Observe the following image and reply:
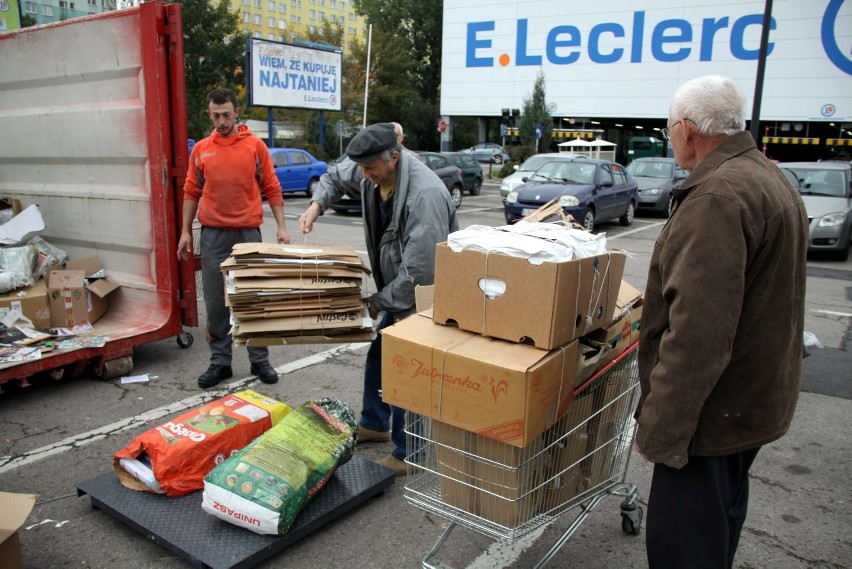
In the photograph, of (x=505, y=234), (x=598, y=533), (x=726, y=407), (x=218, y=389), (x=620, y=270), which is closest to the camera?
(x=726, y=407)

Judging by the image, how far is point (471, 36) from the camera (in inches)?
1599

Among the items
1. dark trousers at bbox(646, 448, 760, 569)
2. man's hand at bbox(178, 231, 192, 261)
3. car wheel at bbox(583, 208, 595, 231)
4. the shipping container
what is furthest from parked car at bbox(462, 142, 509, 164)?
dark trousers at bbox(646, 448, 760, 569)

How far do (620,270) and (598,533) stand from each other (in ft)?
4.64

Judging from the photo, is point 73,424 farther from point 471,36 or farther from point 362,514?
point 471,36

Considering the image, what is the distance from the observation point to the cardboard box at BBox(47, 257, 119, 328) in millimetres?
5363

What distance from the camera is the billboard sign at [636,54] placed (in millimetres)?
31719

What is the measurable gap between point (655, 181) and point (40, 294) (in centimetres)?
1666

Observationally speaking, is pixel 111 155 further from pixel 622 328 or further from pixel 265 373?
pixel 622 328

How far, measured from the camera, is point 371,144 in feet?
11.1

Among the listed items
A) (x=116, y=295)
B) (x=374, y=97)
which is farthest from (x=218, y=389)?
(x=374, y=97)

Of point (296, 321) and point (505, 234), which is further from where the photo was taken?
point (296, 321)

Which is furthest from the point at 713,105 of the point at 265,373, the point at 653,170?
the point at 653,170

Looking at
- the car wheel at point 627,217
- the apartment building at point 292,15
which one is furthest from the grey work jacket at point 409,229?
the apartment building at point 292,15

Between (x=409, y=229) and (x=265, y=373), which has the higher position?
(x=409, y=229)
